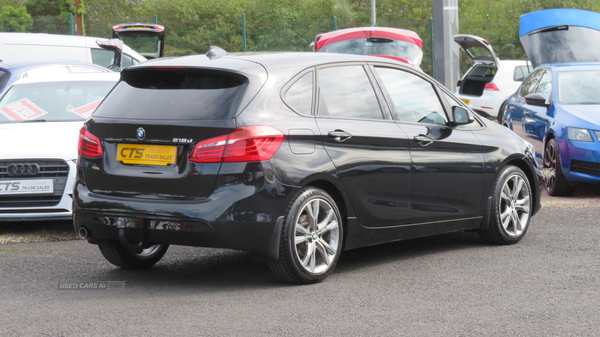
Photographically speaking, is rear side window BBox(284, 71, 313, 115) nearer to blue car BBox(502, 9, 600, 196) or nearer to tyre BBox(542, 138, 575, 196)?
blue car BBox(502, 9, 600, 196)

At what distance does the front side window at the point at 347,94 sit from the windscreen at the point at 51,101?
3.76 m

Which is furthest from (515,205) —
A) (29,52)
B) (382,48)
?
(29,52)

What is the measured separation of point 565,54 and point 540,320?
906cm

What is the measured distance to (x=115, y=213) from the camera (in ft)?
18.6

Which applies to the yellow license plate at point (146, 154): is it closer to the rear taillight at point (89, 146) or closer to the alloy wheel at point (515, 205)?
the rear taillight at point (89, 146)

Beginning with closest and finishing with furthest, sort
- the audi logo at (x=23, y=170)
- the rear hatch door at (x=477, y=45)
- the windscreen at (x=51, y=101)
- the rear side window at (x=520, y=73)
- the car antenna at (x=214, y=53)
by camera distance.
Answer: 1. the car antenna at (x=214, y=53)
2. the audi logo at (x=23, y=170)
3. the windscreen at (x=51, y=101)
4. the rear hatch door at (x=477, y=45)
5. the rear side window at (x=520, y=73)

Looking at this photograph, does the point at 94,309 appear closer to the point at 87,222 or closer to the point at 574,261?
the point at 87,222

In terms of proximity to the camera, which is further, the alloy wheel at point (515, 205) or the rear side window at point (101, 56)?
the rear side window at point (101, 56)

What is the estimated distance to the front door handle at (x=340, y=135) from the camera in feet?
19.3

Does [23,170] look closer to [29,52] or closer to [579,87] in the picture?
[579,87]

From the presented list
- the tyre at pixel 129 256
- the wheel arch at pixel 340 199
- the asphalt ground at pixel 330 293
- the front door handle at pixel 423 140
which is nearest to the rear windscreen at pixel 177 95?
the wheel arch at pixel 340 199

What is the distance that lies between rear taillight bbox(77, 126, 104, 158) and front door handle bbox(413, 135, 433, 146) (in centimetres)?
231

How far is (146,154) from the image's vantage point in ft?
18.4

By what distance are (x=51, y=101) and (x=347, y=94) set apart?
4387 millimetres
